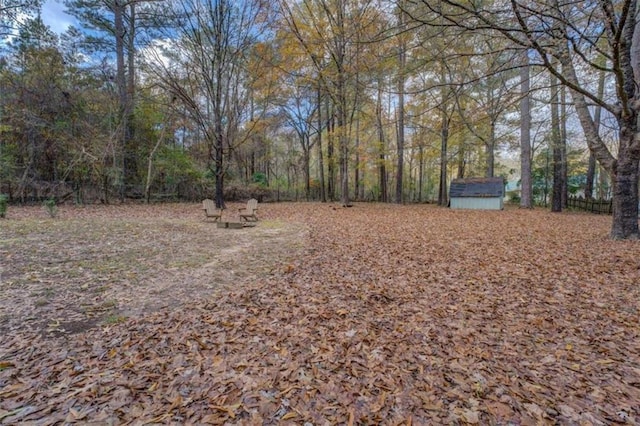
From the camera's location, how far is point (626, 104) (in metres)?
5.24

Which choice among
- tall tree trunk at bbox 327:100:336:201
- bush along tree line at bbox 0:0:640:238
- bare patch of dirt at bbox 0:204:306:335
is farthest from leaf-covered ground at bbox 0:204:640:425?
tall tree trunk at bbox 327:100:336:201

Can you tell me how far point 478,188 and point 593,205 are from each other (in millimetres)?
5028

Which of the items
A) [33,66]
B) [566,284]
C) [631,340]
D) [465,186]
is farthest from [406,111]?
[33,66]

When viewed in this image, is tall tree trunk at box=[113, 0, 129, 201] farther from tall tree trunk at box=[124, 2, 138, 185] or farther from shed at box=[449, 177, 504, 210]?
shed at box=[449, 177, 504, 210]

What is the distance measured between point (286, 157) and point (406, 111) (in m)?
11.8

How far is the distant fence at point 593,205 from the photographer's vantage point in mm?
13120

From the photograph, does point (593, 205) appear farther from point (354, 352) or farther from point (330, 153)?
point (354, 352)

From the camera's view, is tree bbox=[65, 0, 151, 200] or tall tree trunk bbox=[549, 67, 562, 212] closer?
tall tree trunk bbox=[549, 67, 562, 212]

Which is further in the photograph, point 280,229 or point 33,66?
point 33,66

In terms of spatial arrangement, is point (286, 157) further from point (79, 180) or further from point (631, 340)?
point (631, 340)

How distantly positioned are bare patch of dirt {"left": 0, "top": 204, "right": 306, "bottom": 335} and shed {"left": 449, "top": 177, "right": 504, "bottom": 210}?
10.7 metres

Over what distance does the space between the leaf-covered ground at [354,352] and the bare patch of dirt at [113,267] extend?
4.1 inches

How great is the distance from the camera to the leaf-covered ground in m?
1.91

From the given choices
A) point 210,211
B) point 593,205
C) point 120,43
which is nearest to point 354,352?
point 210,211
